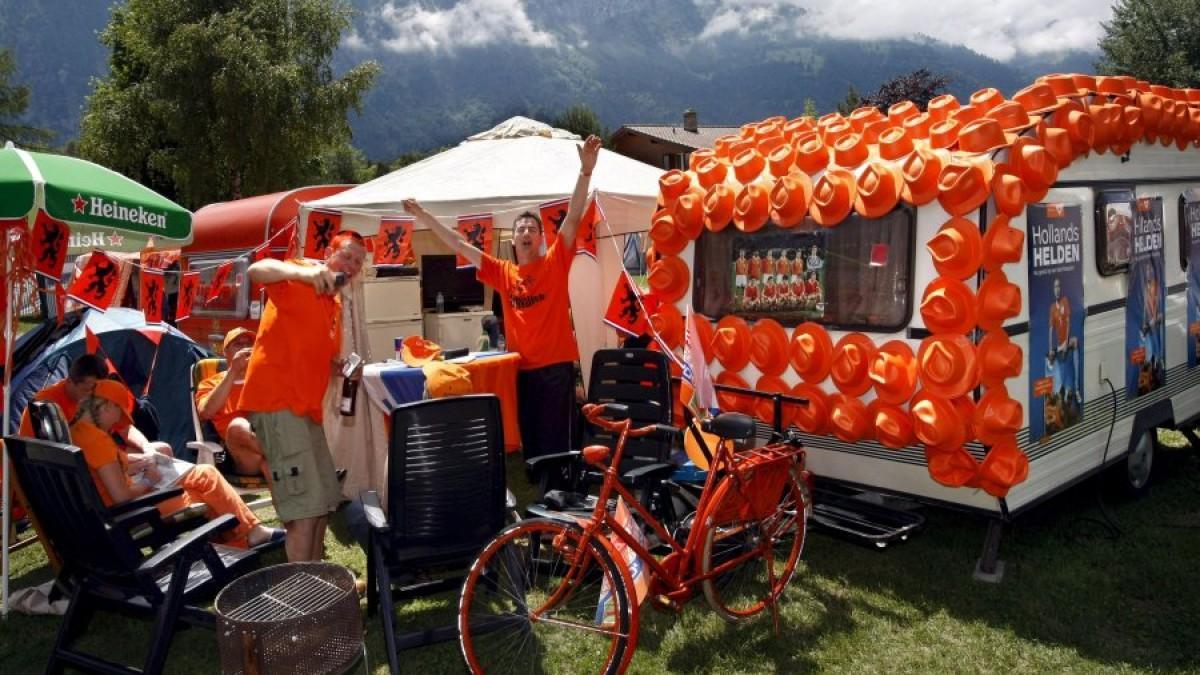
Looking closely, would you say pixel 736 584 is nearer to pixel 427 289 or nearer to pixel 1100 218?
pixel 1100 218

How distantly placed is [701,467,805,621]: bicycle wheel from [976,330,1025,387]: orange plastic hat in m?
0.97

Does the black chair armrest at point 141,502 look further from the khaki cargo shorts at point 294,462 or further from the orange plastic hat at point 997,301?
the orange plastic hat at point 997,301

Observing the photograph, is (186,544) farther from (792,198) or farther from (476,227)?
(476,227)

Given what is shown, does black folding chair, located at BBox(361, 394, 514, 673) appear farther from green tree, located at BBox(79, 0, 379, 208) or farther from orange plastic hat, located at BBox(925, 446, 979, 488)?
green tree, located at BBox(79, 0, 379, 208)

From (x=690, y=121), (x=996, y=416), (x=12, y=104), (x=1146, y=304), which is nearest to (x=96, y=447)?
(x=996, y=416)

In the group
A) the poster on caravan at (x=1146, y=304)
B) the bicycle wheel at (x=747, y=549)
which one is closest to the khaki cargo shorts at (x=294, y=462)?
the bicycle wheel at (x=747, y=549)

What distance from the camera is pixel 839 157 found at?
14.1 ft

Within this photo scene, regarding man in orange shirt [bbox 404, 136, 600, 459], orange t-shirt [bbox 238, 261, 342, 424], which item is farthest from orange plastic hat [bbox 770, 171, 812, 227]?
orange t-shirt [bbox 238, 261, 342, 424]

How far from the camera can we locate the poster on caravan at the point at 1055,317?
3900 millimetres

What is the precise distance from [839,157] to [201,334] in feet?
31.5

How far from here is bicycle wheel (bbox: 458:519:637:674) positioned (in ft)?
9.61

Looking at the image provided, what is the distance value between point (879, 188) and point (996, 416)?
1187 millimetres

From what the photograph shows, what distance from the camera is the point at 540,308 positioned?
479cm

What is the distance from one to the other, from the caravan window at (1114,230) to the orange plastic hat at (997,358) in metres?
1.15
